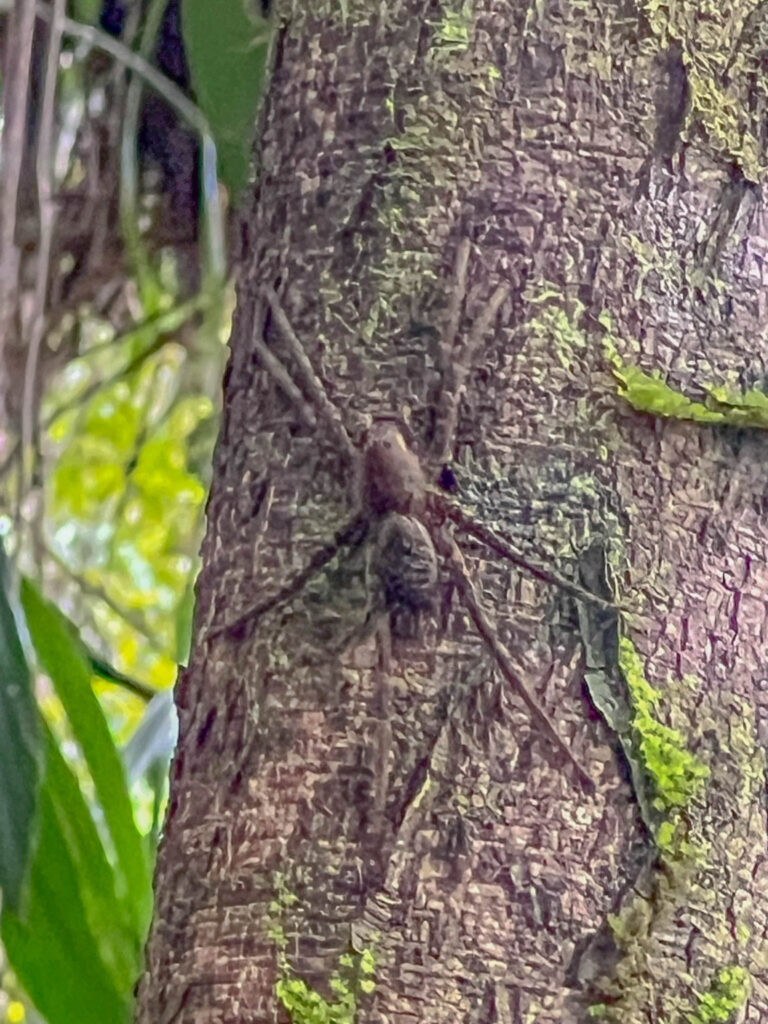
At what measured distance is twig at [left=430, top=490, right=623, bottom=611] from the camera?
531 millimetres

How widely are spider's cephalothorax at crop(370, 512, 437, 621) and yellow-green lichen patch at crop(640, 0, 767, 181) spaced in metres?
0.19

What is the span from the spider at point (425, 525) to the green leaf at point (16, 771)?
0.54ft

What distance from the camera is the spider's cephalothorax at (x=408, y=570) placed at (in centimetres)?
53

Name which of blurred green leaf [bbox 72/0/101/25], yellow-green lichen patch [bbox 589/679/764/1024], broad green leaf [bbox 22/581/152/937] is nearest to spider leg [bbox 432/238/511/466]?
yellow-green lichen patch [bbox 589/679/764/1024]

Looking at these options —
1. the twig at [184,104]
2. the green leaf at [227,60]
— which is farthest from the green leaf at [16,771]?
the twig at [184,104]

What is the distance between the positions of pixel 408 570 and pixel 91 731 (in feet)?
1.06

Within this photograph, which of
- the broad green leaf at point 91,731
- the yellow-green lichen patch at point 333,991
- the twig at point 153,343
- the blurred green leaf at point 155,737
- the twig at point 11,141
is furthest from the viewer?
the twig at point 153,343

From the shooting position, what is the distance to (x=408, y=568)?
21.0 inches

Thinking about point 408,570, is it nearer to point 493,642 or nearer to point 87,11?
point 493,642

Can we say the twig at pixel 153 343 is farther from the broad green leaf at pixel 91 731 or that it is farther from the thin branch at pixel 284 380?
the thin branch at pixel 284 380

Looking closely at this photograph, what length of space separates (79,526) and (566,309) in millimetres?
1135

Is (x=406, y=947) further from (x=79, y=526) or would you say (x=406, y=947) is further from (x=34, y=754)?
(x=79, y=526)

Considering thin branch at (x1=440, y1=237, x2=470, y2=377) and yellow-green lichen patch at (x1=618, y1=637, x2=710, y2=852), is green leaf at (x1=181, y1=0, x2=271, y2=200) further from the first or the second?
yellow-green lichen patch at (x1=618, y1=637, x2=710, y2=852)

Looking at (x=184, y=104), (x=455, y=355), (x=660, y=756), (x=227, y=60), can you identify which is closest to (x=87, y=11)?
(x=184, y=104)
